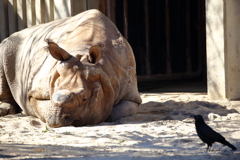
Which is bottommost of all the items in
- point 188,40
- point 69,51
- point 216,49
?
point 188,40

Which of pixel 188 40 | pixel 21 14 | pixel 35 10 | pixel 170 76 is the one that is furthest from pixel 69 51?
pixel 188 40

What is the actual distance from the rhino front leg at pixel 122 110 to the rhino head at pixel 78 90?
24 cm

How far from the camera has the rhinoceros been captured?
17.7ft

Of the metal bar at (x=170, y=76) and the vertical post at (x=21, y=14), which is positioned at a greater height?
the vertical post at (x=21, y=14)

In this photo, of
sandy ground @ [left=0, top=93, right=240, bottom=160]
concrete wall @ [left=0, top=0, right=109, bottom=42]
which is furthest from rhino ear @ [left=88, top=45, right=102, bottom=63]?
concrete wall @ [left=0, top=0, right=109, bottom=42]

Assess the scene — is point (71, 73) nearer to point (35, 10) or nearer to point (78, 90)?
point (78, 90)

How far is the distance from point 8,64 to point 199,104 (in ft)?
9.94

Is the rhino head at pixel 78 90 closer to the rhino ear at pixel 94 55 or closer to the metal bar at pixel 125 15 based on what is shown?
the rhino ear at pixel 94 55

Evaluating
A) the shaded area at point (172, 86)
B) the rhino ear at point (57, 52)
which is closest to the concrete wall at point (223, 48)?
the shaded area at point (172, 86)

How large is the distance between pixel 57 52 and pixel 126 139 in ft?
5.06

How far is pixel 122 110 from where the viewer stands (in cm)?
613

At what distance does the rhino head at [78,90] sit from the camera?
522 centimetres

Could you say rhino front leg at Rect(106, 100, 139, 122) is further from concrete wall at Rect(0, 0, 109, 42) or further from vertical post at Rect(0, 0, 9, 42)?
vertical post at Rect(0, 0, 9, 42)

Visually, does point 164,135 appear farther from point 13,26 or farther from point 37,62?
point 13,26
